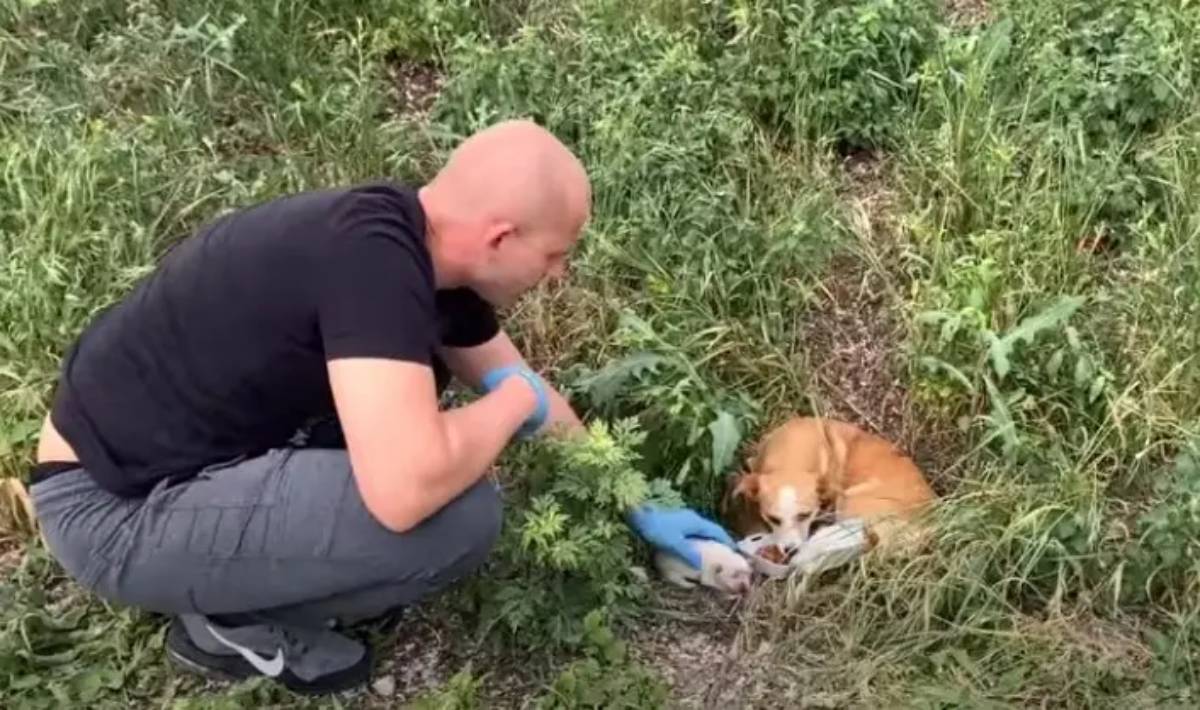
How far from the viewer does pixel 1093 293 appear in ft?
11.6

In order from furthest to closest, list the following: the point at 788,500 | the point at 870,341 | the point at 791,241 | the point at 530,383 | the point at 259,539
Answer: the point at 870,341
the point at 791,241
the point at 788,500
the point at 530,383
the point at 259,539

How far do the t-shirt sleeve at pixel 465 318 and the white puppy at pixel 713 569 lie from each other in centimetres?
56

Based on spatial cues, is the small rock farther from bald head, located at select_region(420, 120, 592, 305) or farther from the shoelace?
bald head, located at select_region(420, 120, 592, 305)

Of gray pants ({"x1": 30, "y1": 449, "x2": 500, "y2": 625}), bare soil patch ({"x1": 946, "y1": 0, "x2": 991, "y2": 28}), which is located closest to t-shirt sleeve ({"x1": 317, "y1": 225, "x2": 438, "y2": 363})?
gray pants ({"x1": 30, "y1": 449, "x2": 500, "y2": 625})

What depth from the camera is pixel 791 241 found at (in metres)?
3.53

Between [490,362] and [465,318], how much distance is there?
0.44 ft

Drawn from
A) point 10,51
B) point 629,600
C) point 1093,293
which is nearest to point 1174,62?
point 1093,293

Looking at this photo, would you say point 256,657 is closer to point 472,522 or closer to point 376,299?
point 472,522

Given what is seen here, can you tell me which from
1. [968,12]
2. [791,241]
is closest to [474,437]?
[791,241]

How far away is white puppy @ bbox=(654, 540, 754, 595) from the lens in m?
3.03

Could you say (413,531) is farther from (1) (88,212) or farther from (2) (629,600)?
(1) (88,212)

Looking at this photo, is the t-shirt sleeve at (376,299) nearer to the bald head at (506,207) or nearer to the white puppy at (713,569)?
the bald head at (506,207)

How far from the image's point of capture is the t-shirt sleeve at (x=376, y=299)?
92.0 inches

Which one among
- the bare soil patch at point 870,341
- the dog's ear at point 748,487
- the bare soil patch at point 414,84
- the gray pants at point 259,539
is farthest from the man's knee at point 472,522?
the bare soil patch at point 414,84
